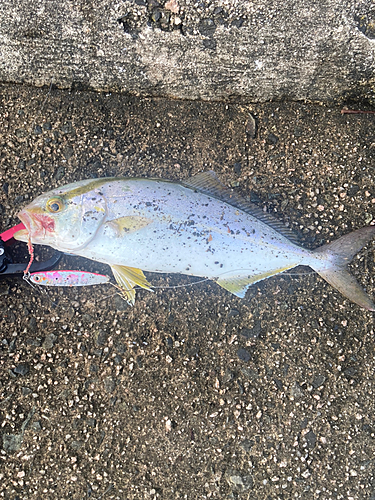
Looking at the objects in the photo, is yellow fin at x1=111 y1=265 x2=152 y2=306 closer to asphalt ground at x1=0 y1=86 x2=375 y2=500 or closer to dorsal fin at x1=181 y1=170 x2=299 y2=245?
asphalt ground at x1=0 y1=86 x2=375 y2=500

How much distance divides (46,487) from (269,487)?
1.71 meters

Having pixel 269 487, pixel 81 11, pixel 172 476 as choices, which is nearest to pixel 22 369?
pixel 172 476

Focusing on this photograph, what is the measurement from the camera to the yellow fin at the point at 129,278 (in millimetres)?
2451

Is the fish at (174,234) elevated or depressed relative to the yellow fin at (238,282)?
elevated

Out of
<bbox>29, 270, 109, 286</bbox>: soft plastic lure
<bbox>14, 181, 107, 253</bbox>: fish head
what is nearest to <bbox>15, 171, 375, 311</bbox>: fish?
<bbox>14, 181, 107, 253</bbox>: fish head

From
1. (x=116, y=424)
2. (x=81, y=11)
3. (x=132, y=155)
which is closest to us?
(x=81, y=11)

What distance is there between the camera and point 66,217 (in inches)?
Result: 89.4

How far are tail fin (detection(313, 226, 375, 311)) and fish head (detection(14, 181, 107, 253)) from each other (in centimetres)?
168

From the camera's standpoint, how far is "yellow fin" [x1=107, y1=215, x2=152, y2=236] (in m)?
2.31

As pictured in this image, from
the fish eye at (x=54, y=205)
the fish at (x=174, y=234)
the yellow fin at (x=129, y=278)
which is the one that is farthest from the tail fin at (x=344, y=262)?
the fish eye at (x=54, y=205)

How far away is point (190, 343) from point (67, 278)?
3.59 ft

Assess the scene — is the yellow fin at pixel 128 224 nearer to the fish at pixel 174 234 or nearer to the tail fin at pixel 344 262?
the fish at pixel 174 234

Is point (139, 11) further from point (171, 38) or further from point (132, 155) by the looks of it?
point (132, 155)

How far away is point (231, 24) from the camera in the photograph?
2.51 metres
